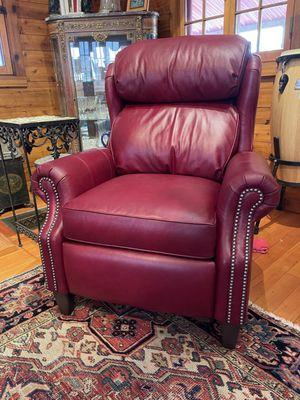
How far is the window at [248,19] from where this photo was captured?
1932 millimetres

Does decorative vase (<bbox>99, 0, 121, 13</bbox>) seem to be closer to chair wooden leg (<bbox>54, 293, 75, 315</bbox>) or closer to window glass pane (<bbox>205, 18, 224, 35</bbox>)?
window glass pane (<bbox>205, 18, 224, 35</bbox>)

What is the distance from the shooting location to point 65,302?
119cm

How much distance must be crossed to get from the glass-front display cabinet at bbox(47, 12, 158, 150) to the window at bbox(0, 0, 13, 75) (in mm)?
361

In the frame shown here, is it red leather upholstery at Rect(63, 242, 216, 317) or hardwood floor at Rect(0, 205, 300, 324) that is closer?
red leather upholstery at Rect(63, 242, 216, 317)

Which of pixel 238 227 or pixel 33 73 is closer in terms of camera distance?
pixel 238 227

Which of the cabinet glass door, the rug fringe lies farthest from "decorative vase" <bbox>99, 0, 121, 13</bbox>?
the rug fringe

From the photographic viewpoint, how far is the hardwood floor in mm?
1269

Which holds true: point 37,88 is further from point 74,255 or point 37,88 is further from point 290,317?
point 290,317

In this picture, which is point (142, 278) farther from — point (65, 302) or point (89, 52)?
point (89, 52)

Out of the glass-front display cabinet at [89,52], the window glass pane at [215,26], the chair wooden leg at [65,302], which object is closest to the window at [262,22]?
the window glass pane at [215,26]

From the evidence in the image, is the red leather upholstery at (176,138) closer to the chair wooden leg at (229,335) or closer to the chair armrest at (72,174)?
the chair armrest at (72,174)

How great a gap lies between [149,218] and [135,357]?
0.46 meters

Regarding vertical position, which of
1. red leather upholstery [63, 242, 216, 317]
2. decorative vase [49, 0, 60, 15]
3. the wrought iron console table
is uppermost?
decorative vase [49, 0, 60, 15]

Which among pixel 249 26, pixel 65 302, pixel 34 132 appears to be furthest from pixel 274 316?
pixel 249 26
